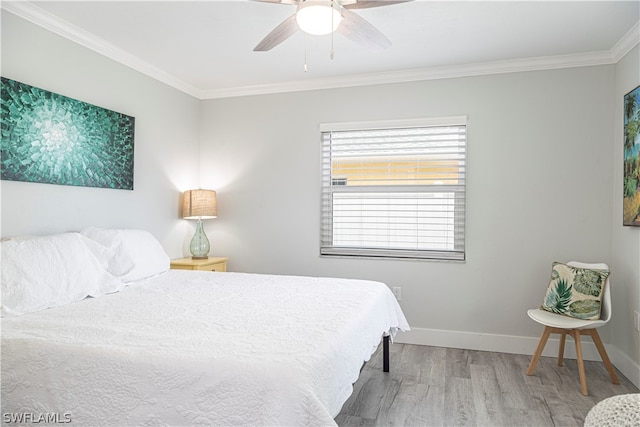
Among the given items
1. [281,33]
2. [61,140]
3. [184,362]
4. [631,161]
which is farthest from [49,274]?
[631,161]

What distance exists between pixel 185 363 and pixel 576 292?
110 inches

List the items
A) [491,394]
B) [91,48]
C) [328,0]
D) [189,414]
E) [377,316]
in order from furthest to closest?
[91,48]
[491,394]
[377,316]
[328,0]
[189,414]

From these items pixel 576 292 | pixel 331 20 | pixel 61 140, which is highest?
pixel 331 20

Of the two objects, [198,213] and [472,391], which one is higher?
[198,213]

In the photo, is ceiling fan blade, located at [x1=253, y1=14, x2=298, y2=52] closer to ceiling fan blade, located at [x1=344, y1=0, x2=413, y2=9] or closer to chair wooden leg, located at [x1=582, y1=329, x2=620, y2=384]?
ceiling fan blade, located at [x1=344, y1=0, x2=413, y2=9]

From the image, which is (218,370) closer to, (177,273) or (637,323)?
(177,273)

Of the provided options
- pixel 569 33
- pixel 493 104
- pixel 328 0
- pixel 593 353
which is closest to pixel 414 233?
pixel 493 104

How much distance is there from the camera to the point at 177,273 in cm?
330

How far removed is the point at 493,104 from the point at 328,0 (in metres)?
2.28

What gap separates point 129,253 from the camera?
2990mm

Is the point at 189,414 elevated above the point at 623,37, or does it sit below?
below

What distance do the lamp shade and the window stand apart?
1.17 m

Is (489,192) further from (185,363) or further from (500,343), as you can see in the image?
(185,363)

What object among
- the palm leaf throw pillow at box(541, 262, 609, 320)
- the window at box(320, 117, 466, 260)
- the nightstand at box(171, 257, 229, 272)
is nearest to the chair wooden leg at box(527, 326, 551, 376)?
the palm leaf throw pillow at box(541, 262, 609, 320)
